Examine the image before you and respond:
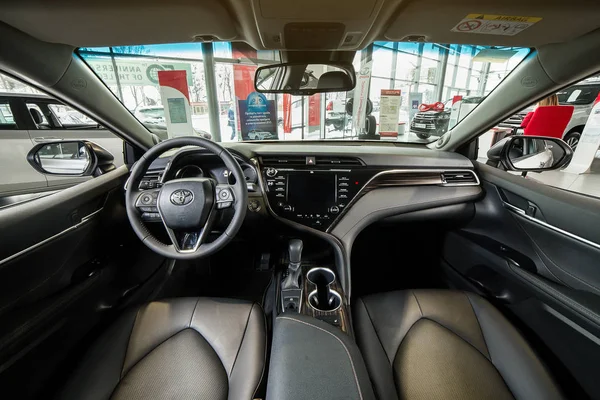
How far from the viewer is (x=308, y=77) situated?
1.70m

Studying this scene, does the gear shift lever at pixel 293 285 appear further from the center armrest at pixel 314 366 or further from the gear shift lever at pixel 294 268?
the center armrest at pixel 314 366

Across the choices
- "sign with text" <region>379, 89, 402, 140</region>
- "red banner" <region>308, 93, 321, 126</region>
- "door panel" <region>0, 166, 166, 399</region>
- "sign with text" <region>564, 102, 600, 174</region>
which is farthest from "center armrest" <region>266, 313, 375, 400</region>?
"sign with text" <region>564, 102, 600, 174</region>

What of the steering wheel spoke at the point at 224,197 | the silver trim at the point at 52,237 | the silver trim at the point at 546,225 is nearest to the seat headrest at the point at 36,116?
the silver trim at the point at 52,237

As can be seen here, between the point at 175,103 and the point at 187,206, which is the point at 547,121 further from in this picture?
the point at 175,103

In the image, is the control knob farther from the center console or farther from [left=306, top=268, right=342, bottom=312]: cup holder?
[left=306, top=268, right=342, bottom=312]: cup holder

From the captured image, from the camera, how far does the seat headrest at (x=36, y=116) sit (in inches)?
159

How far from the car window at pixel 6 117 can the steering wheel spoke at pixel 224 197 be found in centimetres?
454

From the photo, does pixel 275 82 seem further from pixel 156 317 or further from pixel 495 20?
pixel 156 317

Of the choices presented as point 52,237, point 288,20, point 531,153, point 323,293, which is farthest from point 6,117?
point 531,153

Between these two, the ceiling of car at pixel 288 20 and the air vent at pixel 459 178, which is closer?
the ceiling of car at pixel 288 20

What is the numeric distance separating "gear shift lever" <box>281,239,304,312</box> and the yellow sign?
1301mm

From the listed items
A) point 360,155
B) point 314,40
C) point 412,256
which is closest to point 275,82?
point 314,40

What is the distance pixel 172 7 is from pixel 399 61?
17.1 ft

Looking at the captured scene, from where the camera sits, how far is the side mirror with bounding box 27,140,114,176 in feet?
5.11
